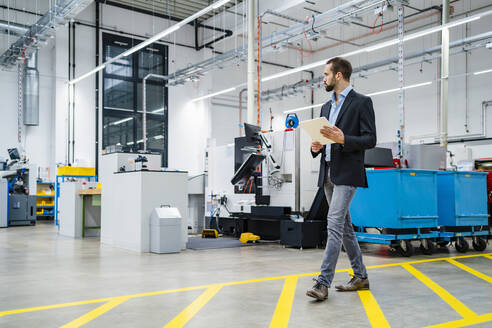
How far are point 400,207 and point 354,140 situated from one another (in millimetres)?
2697

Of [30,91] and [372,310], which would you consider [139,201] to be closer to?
[372,310]

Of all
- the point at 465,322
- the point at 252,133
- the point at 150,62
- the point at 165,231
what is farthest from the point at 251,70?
the point at 150,62

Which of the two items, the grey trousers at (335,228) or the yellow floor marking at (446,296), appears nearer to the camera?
the yellow floor marking at (446,296)

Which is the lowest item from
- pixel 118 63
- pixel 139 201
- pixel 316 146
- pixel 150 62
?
pixel 139 201

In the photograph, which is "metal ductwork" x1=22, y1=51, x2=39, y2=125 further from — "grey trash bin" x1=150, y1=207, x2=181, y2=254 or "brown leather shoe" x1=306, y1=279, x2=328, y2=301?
"brown leather shoe" x1=306, y1=279, x2=328, y2=301

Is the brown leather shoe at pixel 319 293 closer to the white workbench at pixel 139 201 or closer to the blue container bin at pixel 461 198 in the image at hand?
the white workbench at pixel 139 201

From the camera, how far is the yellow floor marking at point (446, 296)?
275 cm

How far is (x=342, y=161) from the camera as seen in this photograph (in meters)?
3.11

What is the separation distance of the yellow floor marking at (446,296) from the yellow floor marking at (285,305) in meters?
1.02

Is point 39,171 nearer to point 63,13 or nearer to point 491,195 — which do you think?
point 63,13

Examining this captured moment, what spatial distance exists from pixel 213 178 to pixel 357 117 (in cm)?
596

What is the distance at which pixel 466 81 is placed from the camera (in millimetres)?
14023

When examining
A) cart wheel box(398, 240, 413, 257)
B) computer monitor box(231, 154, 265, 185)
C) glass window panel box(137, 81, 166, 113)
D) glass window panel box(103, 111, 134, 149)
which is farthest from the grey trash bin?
glass window panel box(137, 81, 166, 113)

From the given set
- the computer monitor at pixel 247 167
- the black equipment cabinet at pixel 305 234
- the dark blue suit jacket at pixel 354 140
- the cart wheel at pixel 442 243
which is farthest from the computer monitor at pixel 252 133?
the dark blue suit jacket at pixel 354 140
